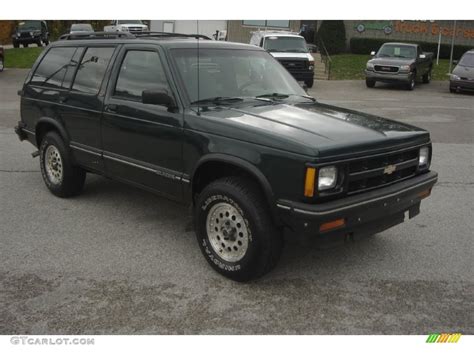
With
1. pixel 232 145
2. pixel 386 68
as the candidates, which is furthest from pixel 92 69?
pixel 386 68

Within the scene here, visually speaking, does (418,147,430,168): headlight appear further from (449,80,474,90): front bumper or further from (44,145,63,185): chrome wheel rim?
(449,80,474,90): front bumper

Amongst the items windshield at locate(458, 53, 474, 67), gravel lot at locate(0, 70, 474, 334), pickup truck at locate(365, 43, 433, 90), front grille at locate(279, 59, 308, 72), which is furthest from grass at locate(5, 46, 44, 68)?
gravel lot at locate(0, 70, 474, 334)

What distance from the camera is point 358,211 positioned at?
3533 mm

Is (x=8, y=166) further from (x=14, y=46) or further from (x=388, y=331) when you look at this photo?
(x=14, y=46)

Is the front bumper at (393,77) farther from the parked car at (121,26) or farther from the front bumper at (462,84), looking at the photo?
the parked car at (121,26)

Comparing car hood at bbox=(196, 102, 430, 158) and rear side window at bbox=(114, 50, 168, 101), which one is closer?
car hood at bbox=(196, 102, 430, 158)

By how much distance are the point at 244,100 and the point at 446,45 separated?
28.6 metres

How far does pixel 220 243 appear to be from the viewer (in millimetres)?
4000

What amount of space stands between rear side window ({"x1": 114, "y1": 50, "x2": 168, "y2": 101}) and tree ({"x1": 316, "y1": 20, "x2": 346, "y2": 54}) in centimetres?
2732

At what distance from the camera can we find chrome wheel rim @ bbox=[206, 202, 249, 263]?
3805 millimetres

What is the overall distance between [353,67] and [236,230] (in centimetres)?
2413

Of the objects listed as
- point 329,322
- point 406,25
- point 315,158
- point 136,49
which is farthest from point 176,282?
point 406,25

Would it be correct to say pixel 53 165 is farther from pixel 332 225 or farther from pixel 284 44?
pixel 284 44
